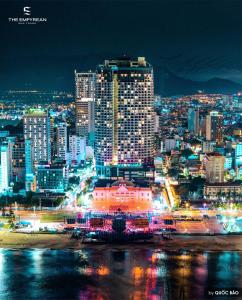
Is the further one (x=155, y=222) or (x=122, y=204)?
(x=122, y=204)

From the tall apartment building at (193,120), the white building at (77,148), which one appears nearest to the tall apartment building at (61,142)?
the white building at (77,148)

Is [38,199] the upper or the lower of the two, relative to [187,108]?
lower

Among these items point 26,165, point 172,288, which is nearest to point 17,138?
point 26,165

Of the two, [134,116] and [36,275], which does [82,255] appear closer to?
[36,275]

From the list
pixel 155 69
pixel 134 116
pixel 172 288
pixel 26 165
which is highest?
pixel 155 69

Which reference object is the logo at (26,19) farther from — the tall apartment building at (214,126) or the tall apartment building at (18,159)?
the tall apartment building at (214,126)

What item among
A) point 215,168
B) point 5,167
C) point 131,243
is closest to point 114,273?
point 131,243

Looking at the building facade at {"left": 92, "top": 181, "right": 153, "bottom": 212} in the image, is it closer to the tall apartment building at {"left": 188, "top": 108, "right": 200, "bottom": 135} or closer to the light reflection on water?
the light reflection on water

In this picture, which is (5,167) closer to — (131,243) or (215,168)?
(215,168)

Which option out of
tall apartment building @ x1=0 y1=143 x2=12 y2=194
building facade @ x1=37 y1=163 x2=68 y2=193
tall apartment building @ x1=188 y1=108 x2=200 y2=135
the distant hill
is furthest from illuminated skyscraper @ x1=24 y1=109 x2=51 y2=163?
tall apartment building @ x1=188 y1=108 x2=200 y2=135
